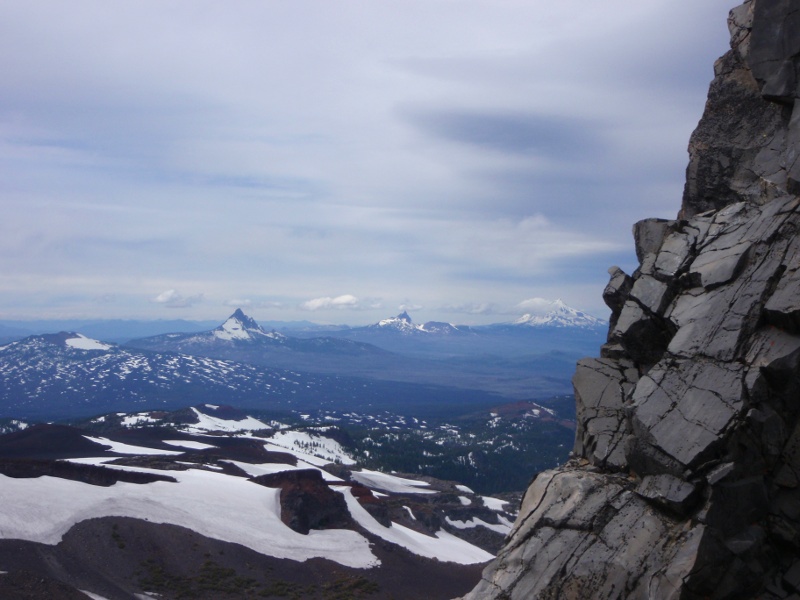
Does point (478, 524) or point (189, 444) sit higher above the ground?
point (189, 444)

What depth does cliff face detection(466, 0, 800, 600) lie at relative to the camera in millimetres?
16656

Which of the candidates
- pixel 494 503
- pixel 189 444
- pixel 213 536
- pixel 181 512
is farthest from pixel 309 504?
pixel 189 444

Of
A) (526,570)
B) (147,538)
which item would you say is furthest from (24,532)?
(526,570)

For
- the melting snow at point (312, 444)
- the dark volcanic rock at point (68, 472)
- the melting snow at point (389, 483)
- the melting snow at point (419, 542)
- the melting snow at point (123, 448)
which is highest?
the dark volcanic rock at point (68, 472)

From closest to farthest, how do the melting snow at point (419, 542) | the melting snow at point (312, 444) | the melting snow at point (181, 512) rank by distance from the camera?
the melting snow at point (181, 512), the melting snow at point (419, 542), the melting snow at point (312, 444)

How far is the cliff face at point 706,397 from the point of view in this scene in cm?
1666

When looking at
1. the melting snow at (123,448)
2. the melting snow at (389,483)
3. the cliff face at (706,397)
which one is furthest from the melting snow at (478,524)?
the cliff face at (706,397)

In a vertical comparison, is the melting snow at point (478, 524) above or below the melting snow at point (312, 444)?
above

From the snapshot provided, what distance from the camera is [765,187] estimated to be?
2056 cm

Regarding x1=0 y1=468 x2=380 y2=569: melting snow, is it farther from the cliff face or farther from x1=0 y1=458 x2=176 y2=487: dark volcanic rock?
the cliff face

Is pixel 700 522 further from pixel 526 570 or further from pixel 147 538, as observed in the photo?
pixel 147 538

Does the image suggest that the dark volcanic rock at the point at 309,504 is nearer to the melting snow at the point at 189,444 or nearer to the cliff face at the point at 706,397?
the melting snow at the point at 189,444

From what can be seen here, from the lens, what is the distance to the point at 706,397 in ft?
58.4

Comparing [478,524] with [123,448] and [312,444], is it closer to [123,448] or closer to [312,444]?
[123,448]
